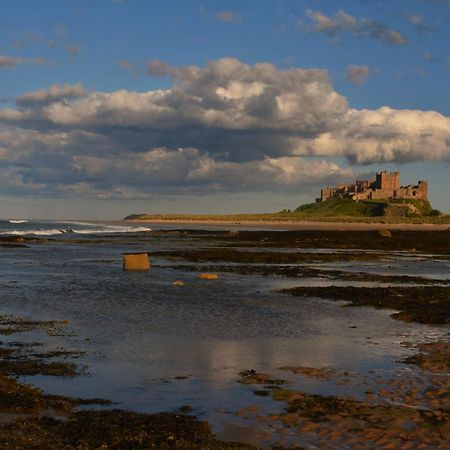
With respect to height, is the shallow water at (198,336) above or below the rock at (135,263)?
below

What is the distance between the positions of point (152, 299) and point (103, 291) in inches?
147

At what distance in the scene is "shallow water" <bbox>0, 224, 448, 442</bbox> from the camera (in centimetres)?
1283

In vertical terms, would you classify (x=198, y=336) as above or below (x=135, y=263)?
below

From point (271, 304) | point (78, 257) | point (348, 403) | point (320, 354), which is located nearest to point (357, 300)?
point (271, 304)

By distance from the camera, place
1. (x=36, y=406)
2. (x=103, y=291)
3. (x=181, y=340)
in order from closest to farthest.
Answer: (x=36, y=406)
(x=181, y=340)
(x=103, y=291)

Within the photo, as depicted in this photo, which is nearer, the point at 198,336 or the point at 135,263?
the point at 198,336

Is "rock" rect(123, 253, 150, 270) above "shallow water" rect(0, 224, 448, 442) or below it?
above

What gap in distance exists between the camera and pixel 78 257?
52.6 m

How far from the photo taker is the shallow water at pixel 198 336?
12.8m

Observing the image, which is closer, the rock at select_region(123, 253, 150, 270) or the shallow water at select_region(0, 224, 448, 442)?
the shallow water at select_region(0, 224, 448, 442)

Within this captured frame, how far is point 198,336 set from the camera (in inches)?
736

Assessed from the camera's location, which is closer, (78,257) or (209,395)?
(209,395)

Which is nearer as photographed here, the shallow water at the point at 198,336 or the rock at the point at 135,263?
the shallow water at the point at 198,336

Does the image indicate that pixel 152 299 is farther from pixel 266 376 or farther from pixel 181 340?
pixel 266 376
